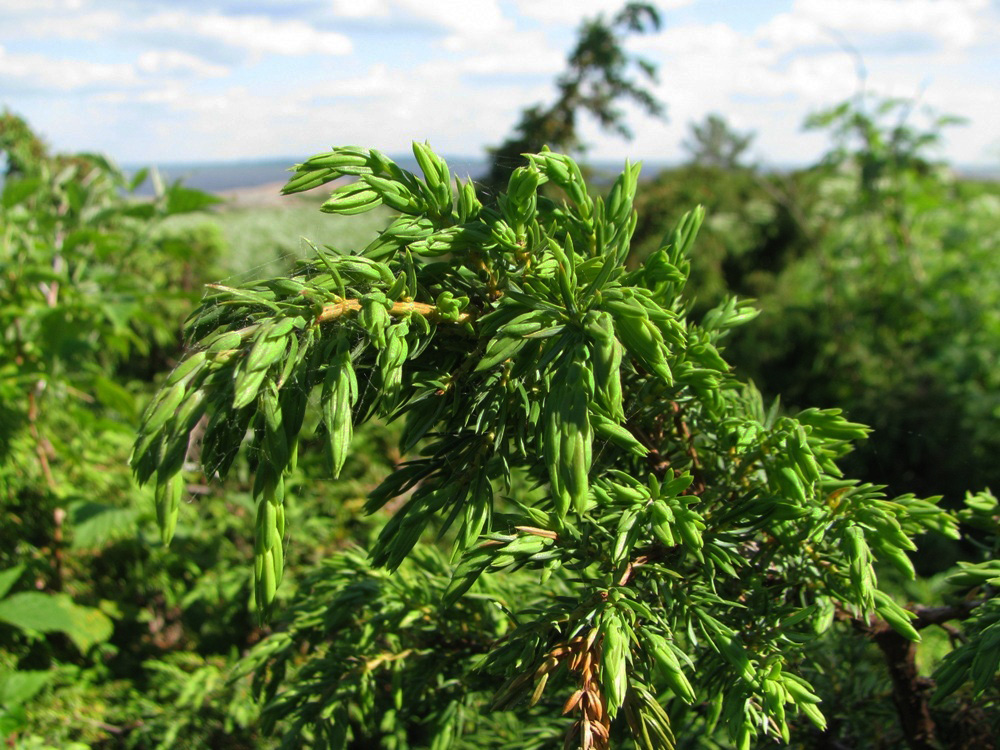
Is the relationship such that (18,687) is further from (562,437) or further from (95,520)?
(562,437)

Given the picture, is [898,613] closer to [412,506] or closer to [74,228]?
[412,506]

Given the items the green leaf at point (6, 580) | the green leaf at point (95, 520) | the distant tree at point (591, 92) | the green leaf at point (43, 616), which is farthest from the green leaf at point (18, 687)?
the distant tree at point (591, 92)

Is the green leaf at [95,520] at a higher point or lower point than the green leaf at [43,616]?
higher

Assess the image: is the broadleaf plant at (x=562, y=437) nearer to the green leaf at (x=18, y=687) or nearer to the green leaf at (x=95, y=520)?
the green leaf at (x=18, y=687)

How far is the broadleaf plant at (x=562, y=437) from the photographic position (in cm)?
78

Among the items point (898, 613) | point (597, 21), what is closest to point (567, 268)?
point (898, 613)

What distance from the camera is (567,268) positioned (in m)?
0.86

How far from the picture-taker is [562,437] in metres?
0.76

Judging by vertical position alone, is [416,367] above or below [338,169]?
below

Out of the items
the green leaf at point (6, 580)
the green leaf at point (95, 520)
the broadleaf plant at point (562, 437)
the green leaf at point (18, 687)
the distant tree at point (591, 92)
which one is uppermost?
the distant tree at point (591, 92)

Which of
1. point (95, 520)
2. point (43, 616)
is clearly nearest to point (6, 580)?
point (43, 616)

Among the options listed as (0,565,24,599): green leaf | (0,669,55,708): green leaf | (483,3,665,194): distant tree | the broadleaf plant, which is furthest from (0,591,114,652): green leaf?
(483,3,665,194): distant tree

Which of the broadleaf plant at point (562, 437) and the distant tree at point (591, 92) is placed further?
the distant tree at point (591, 92)

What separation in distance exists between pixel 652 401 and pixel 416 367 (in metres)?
0.38
